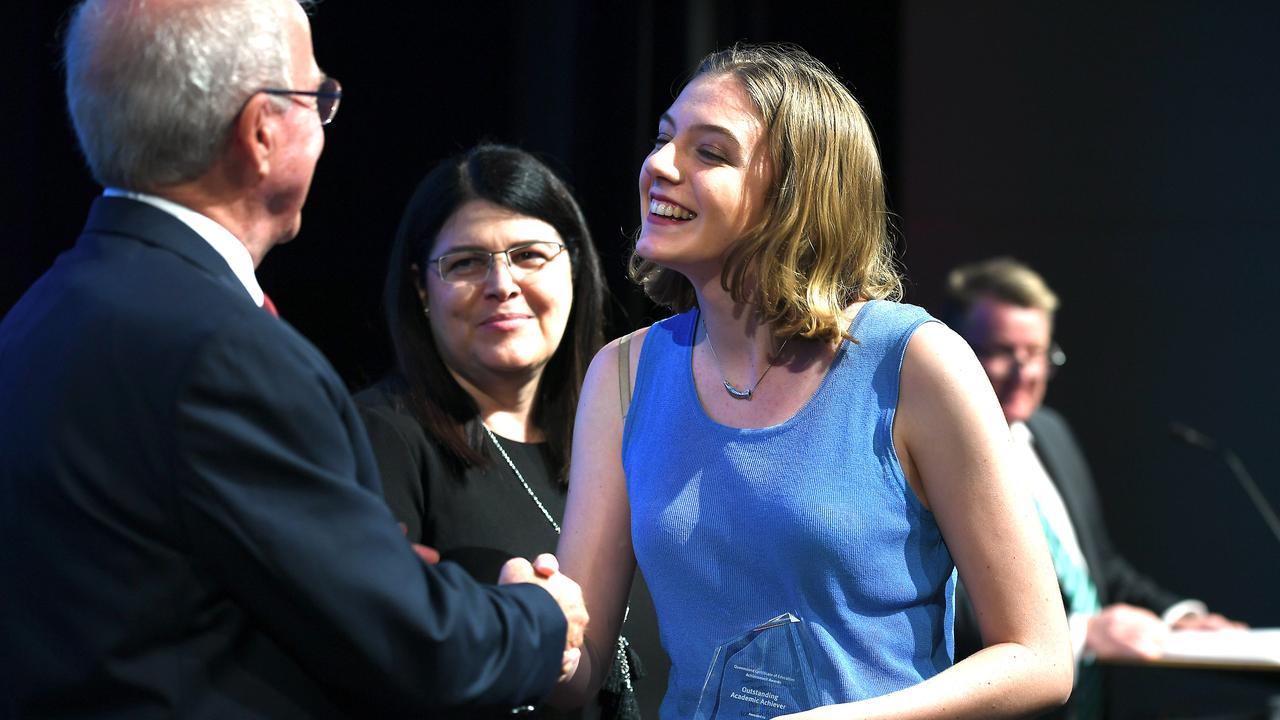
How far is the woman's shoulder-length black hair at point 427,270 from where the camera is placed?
234 cm

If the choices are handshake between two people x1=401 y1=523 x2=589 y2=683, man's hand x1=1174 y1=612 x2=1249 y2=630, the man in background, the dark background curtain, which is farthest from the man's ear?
man's hand x1=1174 y1=612 x2=1249 y2=630

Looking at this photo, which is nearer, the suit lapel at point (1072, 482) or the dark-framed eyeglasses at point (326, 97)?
the dark-framed eyeglasses at point (326, 97)

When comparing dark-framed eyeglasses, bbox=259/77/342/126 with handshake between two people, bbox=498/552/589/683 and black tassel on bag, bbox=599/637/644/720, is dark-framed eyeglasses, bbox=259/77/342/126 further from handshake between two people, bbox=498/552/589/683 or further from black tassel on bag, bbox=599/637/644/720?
black tassel on bag, bbox=599/637/644/720

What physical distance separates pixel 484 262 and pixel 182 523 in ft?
3.87

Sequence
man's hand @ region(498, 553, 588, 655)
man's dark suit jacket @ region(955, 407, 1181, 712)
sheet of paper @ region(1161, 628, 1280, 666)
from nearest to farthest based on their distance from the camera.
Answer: man's hand @ region(498, 553, 588, 655) < sheet of paper @ region(1161, 628, 1280, 666) < man's dark suit jacket @ region(955, 407, 1181, 712)

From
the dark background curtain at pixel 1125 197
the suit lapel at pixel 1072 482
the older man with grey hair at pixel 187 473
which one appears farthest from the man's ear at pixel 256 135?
the dark background curtain at pixel 1125 197

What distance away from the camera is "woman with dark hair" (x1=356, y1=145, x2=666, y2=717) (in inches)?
85.3

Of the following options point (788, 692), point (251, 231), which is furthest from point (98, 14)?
point (788, 692)

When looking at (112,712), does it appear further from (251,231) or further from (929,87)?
(929,87)

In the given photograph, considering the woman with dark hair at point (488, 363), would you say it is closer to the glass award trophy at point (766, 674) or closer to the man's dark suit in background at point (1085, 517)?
the glass award trophy at point (766, 674)

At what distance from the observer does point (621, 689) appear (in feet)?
6.82

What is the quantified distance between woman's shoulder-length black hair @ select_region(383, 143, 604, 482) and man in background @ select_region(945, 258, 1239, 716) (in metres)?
1.79

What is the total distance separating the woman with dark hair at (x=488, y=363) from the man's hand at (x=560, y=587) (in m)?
0.45

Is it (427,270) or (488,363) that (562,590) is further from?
(427,270)
